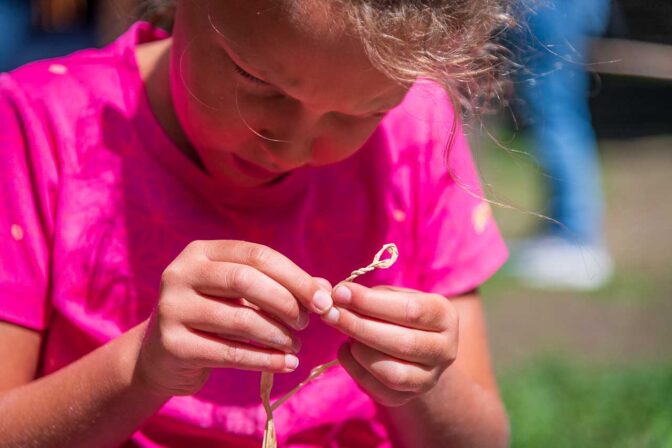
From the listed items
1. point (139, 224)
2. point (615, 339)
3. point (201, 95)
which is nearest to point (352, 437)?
point (139, 224)

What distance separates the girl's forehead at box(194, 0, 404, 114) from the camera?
0.88m

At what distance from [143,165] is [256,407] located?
304mm

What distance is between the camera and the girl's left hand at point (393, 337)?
0.92 m

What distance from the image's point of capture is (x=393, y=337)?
933 mm

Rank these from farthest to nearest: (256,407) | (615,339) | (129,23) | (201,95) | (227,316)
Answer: (615,339) → (129,23) → (256,407) → (201,95) → (227,316)

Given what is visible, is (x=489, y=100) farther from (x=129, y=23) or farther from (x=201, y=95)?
(x=129, y=23)

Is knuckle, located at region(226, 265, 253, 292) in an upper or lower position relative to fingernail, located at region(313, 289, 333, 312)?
upper

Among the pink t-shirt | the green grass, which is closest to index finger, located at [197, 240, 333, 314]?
the pink t-shirt

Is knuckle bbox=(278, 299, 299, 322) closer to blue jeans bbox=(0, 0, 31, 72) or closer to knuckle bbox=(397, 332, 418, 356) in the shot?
knuckle bbox=(397, 332, 418, 356)

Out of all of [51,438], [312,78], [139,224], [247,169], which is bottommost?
[51,438]

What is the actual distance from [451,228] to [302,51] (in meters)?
0.43

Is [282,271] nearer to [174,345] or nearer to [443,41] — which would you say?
[174,345]

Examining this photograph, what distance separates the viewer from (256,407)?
1.16m

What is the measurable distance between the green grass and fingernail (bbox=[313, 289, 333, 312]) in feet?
3.25
